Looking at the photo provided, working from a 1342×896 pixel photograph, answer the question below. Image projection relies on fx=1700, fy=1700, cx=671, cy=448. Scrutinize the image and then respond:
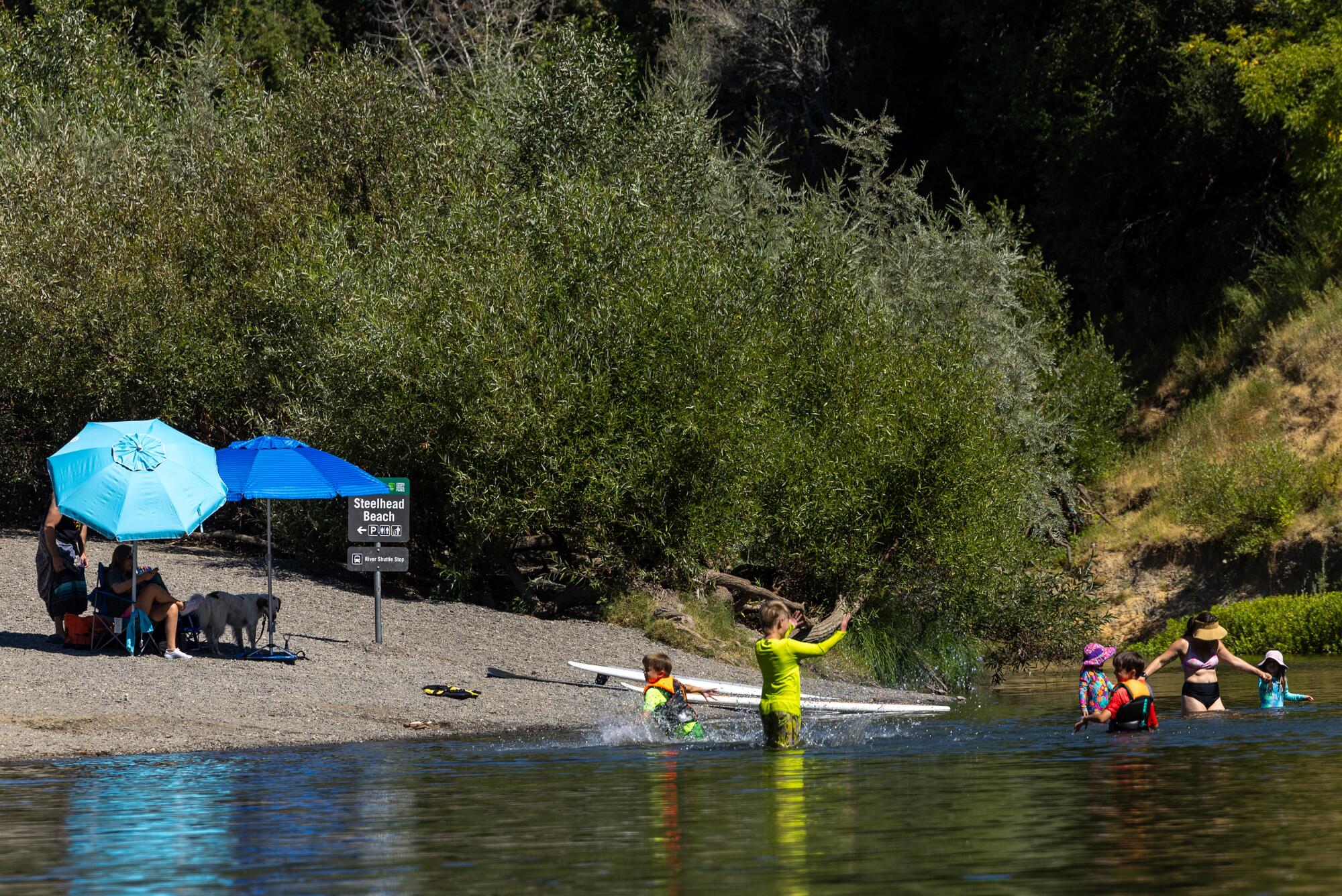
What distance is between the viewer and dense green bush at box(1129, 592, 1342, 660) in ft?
117

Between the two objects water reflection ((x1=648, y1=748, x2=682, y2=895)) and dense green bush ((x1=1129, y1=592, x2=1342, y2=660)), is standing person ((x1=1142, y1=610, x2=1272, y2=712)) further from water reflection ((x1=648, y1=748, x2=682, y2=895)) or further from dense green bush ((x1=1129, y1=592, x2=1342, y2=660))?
dense green bush ((x1=1129, y1=592, x2=1342, y2=660))

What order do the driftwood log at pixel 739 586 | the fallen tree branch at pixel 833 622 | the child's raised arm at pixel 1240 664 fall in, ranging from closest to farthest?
the child's raised arm at pixel 1240 664 → the fallen tree branch at pixel 833 622 → the driftwood log at pixel 739 586

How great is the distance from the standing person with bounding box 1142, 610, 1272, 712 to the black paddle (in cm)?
778

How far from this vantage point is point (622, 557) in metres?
28.7

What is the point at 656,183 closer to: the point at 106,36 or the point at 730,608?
the point at 730,608

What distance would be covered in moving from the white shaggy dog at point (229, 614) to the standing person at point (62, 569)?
1.58m

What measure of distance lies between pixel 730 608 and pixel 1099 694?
11.0 m

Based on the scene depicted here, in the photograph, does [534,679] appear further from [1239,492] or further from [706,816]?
[1239,492]

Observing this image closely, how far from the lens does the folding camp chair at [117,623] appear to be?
72.4 feet

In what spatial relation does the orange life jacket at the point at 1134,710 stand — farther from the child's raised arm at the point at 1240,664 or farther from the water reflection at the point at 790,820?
the water reflection at the point at 790,820

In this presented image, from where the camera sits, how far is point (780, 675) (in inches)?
658

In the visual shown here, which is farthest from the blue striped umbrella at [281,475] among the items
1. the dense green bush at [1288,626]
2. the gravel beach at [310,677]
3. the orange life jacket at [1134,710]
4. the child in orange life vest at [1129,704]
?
the dense green bush at [1288,626]

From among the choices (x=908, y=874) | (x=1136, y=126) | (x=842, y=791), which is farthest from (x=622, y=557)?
(x=1136, y=126)

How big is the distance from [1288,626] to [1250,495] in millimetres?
7933
